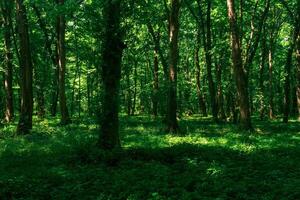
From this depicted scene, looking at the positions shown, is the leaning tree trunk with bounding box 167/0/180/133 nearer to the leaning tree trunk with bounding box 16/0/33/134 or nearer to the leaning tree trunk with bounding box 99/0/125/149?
the leaning tree trunk with bounding box 99/0/125/149

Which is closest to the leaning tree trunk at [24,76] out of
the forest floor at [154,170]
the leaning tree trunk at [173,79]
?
the forest floor at [154,170]

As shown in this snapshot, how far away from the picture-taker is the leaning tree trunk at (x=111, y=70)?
1494 centimetres

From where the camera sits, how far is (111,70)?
1507cm

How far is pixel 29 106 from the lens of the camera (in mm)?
22812

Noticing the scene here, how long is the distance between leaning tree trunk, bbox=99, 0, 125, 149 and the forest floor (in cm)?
72

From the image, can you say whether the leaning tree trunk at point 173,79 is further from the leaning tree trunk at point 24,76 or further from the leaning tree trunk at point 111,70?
the leaning tree trunk at point 24,76

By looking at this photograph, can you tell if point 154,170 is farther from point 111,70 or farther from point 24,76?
point 24,76

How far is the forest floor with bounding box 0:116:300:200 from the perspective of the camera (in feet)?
32.5

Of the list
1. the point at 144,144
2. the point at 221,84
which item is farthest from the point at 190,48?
the point at 144,144

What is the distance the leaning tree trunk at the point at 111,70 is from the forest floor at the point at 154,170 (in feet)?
2.37

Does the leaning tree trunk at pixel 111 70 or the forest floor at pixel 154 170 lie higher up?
the leaning tree trunk at pixel 111 70

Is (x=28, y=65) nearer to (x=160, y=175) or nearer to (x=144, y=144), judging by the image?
(x=144, y=144)

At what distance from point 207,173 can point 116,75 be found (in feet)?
17.2

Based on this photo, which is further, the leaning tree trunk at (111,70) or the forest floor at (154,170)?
the leaning tree trunk at (111,70)
